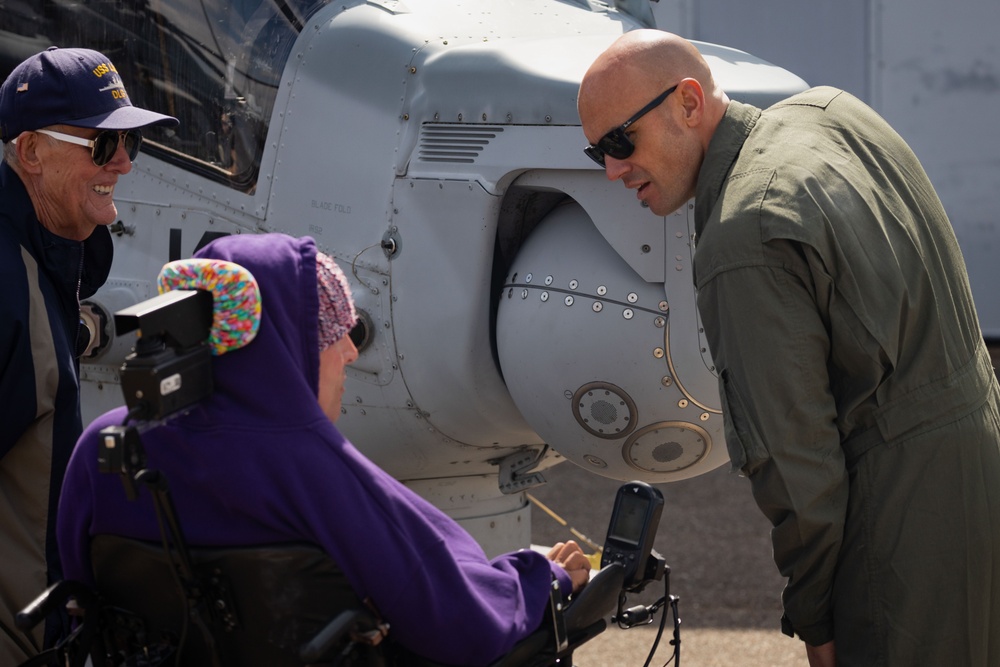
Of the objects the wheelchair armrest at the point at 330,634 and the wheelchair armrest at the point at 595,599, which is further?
the wheelchair armrest at the point at 595,599

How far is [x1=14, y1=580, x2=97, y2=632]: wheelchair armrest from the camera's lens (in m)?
2.25

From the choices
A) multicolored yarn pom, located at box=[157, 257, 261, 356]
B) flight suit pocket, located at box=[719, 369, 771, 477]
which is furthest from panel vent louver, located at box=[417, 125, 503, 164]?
multicolored yarn pom, located at box=[157, 257, 261, 356]

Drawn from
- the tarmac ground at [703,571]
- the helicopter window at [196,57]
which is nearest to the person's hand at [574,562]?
the tarmac ground at [703,571]

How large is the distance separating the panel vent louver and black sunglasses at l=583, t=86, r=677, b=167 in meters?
0.82

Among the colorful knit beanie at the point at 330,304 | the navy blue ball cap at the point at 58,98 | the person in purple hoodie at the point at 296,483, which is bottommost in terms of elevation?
the person in purple hoodie at the point at 296,483

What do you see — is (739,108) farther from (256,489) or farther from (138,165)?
(138,165)

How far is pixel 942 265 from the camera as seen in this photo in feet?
8.71

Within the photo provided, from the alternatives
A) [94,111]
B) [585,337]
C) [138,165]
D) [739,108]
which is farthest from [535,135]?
[138,165]

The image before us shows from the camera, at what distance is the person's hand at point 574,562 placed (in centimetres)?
266

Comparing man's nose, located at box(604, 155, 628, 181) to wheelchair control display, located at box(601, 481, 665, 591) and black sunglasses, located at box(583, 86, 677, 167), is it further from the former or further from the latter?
wheelchair control display, located at box(601, 481, 665, 591)

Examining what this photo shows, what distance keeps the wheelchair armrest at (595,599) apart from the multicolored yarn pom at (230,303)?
0.85 metres

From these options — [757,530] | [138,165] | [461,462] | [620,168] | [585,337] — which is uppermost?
[620,168]

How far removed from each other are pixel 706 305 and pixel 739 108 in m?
0.44

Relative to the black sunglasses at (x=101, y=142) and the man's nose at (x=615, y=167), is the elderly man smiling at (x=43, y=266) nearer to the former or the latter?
the black sunglasses at (x=101, y=142)
